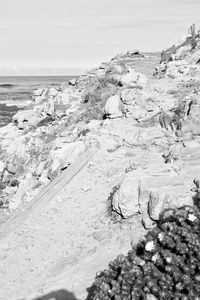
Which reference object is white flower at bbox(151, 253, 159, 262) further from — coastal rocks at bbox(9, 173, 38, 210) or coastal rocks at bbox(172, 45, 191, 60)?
coastal rocks at bbox(172, 45, 191, 60)

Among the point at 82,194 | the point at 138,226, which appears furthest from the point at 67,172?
the point at 138,226

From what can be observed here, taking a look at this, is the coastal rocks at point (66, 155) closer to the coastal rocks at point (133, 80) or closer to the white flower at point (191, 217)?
the coastal rocks at point (133, 80)

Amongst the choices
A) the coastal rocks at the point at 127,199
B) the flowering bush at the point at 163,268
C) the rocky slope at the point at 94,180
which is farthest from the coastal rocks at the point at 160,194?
the flowering bush at the point at 163,268

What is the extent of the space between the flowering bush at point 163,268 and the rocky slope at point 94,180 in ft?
6.49

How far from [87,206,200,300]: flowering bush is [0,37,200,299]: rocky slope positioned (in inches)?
77.8

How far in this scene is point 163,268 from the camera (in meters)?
8.09

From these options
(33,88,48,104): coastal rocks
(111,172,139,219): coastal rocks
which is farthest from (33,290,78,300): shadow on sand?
(33,88,48,104): coastal rocks

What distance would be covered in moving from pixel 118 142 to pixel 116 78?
7407 millimetres

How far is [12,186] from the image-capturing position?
60.9 feet

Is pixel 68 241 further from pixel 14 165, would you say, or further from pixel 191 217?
pixel 14 165

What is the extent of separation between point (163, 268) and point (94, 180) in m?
6.65

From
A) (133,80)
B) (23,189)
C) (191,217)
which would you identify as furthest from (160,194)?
(133,80)

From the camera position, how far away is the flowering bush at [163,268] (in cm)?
773

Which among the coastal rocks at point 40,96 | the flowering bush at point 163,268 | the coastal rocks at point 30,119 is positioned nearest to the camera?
the flowering bush at point 163,268
